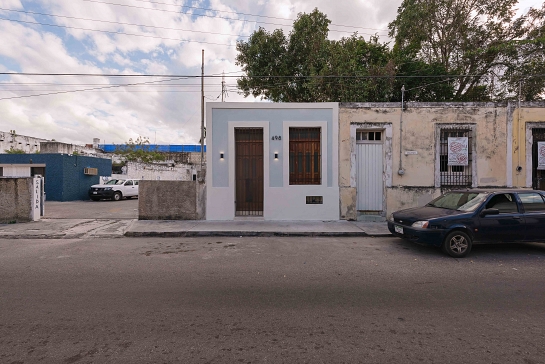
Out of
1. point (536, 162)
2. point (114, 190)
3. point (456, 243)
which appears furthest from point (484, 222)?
point (114, 190)

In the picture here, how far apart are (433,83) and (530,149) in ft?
21.6

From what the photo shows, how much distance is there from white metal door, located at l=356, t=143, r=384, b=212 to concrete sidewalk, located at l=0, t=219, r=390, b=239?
Answer: 996 millimetres

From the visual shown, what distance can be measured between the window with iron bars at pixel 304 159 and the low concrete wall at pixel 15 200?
9.68 m

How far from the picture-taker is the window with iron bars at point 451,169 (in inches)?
414

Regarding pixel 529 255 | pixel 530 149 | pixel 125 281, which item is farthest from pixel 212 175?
pixel 530 149

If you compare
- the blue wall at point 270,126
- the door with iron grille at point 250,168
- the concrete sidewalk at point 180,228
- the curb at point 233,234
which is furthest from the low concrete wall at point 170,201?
the curb at point 233,234

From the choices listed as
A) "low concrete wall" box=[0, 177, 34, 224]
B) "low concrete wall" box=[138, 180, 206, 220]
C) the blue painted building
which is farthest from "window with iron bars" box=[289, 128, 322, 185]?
the blue painted building

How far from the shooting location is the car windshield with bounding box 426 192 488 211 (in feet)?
20.9

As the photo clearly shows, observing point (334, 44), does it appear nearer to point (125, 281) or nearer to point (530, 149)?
point (530, 149)

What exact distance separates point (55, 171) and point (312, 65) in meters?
17.4

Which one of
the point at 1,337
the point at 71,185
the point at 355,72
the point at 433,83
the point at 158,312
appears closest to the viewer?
the point at 1,337

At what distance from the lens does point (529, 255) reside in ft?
20.2

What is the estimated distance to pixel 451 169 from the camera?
416 inches

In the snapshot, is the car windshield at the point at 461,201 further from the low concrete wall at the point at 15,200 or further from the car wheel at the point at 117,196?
the car wheel at the point at 117,196
